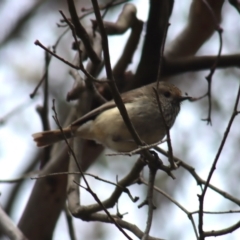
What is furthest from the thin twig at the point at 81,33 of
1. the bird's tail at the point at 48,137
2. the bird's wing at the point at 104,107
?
the bird's tail at the point at 48,137

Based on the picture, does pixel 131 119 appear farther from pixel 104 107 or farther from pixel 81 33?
pixel 81 33

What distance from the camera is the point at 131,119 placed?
13.5 ft

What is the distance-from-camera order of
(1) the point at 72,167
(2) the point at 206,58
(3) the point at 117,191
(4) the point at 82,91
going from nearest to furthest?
(3) the point at 117,191, (1) the point at 72,167, (4) the point at 82,91, (2) the point at 206,58

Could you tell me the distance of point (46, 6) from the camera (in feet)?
26.4

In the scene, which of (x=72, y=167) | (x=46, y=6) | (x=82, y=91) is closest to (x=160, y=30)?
(x=82, y=91)

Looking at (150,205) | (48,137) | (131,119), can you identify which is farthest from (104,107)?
(150,205)

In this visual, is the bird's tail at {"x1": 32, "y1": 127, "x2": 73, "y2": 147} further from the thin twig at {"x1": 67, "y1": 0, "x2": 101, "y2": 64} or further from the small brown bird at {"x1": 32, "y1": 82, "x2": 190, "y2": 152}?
the thin twig at {"x1": 67, "y1": 0, "x2": 101, "y2": 64}

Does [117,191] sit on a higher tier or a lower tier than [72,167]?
lower

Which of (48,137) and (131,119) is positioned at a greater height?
(131,119)

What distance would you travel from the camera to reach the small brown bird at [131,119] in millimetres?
4066

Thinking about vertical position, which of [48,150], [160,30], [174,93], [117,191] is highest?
[160,30]

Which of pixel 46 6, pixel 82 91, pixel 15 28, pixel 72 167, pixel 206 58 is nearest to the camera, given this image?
pixel 72 167

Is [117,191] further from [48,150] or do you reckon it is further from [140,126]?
[48,150]

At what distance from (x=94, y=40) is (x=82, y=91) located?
17.5 inches
